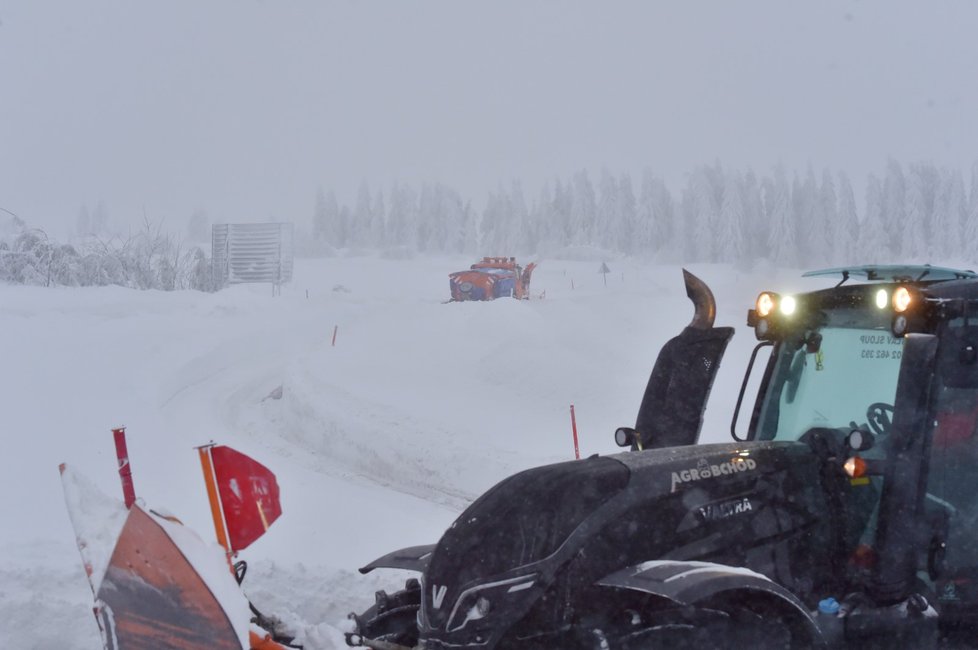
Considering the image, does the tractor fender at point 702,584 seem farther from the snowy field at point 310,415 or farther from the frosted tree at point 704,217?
the frosted tree at point 704,217

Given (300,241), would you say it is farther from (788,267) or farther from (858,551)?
(858,551)

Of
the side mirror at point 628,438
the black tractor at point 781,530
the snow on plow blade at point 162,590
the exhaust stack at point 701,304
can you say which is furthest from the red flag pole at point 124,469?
the exhaust stack at point 701,304

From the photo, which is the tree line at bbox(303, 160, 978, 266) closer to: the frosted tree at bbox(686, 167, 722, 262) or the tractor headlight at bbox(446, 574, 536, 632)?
the frosted tree at bbox(686, 167, 722, 262)

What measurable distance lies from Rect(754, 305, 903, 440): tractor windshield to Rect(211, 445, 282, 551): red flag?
265 cm

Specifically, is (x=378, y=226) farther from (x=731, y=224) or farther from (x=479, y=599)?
(x=479, y=599)

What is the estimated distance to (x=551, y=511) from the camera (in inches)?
137

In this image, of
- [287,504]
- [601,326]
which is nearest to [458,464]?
[287,504]

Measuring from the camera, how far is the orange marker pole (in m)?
3.34

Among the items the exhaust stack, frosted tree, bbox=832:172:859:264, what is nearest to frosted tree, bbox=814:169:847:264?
frosted tree, bbox=832:172:859:264

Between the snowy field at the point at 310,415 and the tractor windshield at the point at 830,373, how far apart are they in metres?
1.54

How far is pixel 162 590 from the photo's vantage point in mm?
3211

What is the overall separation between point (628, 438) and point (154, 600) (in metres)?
2.54

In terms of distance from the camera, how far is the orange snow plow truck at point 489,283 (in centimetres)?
3547

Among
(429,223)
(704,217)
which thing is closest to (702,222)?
(704,217)
